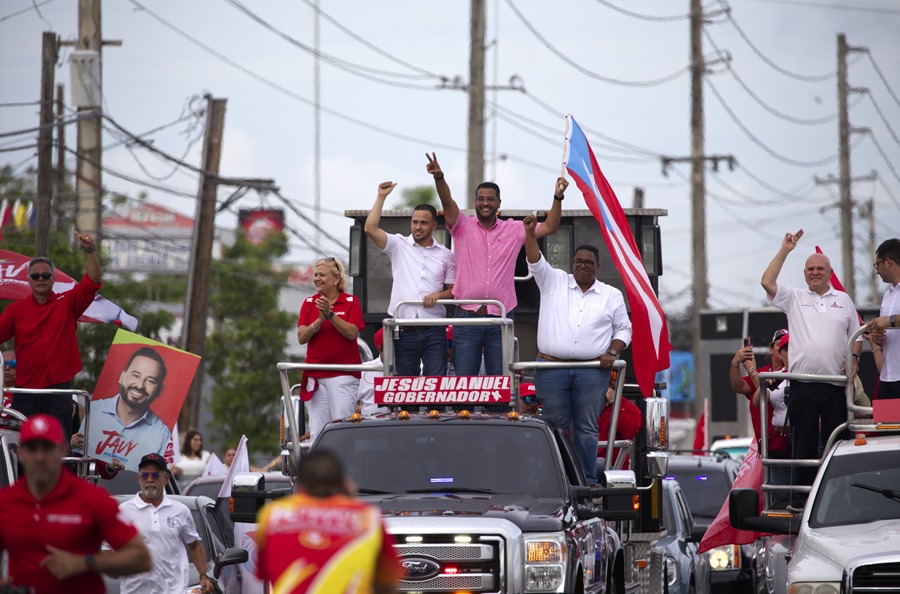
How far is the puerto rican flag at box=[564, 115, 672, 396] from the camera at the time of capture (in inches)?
524

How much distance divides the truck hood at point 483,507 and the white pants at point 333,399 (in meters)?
2.50

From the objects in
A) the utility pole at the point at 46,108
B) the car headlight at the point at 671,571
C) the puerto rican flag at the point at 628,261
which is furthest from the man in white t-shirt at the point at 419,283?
the utility pole at the point at 46,108

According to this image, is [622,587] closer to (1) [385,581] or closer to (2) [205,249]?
(1) [385,581]

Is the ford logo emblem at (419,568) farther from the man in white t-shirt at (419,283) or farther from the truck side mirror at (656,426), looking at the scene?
the truck side mirror at (656,426)

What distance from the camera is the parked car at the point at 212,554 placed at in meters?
11.6

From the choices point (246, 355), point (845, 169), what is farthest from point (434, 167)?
point (845, 169)

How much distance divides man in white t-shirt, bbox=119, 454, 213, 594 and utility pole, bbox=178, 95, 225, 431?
49.5 feet

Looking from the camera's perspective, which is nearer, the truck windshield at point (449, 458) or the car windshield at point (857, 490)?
the truck windshield at point (449, 458)

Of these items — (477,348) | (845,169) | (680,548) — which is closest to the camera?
(477,348)

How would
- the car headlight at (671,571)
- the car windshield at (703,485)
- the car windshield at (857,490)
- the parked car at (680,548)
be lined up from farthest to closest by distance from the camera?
the car windshield at (703,485)
the parked car at (680,548)
the car headlight at (671,571)
the car windshield at (857,490)

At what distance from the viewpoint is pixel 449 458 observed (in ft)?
34.8

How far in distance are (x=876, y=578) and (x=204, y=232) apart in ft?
60.8

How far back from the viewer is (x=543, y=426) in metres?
10.8

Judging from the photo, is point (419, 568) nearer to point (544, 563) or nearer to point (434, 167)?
point (544, 563)
